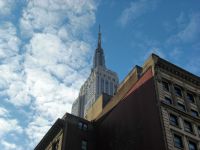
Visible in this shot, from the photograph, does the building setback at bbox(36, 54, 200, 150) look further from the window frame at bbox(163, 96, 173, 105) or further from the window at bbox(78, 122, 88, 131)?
the window at bbox(78, 122, 88, 131)

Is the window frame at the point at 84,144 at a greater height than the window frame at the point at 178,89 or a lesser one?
lesser

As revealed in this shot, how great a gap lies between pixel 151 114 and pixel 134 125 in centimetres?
517

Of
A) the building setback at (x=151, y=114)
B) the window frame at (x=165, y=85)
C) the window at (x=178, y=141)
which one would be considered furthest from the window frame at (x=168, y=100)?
the window at (x=178, y=141)

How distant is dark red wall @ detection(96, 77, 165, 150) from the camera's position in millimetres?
50969

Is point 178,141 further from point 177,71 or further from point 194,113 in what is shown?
point 177,71

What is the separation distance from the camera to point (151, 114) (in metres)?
52.9

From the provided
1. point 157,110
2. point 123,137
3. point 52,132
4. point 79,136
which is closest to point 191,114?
point 157,110

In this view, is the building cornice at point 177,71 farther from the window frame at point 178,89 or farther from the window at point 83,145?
the window at point 83,145

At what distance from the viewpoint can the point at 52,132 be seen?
69.2 meters

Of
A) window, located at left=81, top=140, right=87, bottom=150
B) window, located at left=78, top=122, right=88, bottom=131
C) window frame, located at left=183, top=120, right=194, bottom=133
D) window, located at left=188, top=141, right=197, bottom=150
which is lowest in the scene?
window, located at left=188, top=141, right=197, bottom=150

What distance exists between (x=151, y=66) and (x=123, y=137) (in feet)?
43.6

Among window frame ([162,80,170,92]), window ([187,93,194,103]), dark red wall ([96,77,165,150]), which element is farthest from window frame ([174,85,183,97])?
dark red wall ([96,77,165,150])

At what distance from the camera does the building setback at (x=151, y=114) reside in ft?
166

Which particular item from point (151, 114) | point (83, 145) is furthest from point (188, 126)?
point (83, 145)
